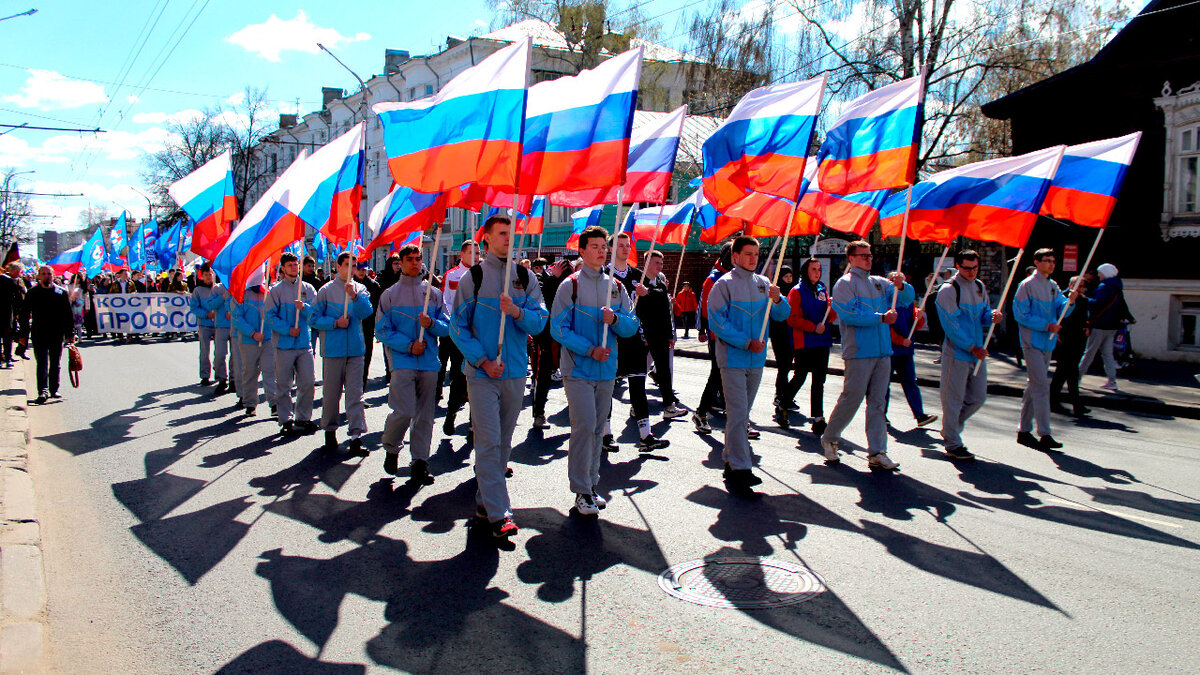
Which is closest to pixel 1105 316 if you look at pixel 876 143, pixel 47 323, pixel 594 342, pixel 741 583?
pixel 876 143

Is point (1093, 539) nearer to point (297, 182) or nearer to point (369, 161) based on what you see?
point (297, 182)

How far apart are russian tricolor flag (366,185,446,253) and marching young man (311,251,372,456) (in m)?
0.63

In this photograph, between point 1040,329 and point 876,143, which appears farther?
point 1040,329

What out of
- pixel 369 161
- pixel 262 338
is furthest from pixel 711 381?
pixel 369 161

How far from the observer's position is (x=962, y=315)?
311 inches

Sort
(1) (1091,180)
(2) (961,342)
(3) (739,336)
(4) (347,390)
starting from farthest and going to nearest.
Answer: (1) (1091,180) → (4) (347,390) → (2) (961,342) → (3) (739,336)

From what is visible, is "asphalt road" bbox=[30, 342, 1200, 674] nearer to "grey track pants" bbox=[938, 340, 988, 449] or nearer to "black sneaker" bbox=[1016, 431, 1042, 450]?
"black sneaker" bbox=[1016, 431, 1042, 450]

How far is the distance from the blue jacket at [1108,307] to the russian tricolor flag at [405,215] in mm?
9064

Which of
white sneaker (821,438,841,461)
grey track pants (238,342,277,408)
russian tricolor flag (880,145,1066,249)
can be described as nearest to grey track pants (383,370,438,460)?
white sneaker (821,438,841,461)

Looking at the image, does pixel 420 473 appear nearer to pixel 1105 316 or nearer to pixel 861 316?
pixel 861 316

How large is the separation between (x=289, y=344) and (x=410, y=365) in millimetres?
2557

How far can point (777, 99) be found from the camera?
7.65m

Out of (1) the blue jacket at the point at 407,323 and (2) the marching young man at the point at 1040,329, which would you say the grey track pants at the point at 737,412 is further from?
(2) the marching young man at the point at 1040,329

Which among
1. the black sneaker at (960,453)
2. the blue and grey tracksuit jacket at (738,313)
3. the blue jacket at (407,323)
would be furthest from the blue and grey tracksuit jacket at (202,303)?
the black sneaker at (960,453)
